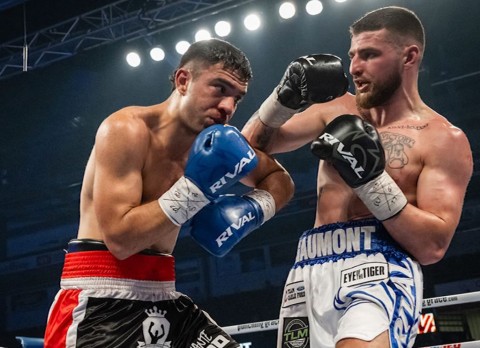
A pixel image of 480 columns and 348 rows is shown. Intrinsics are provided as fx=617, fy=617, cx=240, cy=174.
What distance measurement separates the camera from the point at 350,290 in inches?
72.0

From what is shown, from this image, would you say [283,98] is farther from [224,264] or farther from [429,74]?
[224,264]

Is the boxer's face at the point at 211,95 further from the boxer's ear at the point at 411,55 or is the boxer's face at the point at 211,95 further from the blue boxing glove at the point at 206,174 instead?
the boxer's ear at the point at 411,55

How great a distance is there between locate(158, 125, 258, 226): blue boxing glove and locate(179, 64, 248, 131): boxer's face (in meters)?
0.20

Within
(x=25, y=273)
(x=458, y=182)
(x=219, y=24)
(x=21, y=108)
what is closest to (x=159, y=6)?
(x=219, y=24)

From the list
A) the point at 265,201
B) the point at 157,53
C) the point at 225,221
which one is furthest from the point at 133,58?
the point at 225,221

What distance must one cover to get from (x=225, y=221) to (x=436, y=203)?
2.16ft

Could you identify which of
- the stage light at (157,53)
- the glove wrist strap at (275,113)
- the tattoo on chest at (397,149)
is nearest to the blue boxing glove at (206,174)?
the glove wrist strap at (275,113)

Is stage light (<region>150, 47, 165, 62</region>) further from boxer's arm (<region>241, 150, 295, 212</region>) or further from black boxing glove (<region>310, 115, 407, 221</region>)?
black boxing glove (<region>310, 115, 407, 221</region>)

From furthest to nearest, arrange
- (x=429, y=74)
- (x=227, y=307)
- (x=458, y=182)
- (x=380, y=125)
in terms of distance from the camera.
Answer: (x=227, y=307) < (x=429, y=74) < (x=380, y=125) < (x=458, y=182)

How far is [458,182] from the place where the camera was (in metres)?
1.95

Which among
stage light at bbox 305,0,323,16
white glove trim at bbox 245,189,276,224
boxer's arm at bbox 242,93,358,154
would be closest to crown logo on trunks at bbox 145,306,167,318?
white glove trim at bbox 245,189,276,224

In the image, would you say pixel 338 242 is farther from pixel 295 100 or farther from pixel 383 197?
pixel 295 100

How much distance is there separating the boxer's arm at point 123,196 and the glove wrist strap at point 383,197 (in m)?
0.61

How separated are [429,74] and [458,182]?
24.7 feet
